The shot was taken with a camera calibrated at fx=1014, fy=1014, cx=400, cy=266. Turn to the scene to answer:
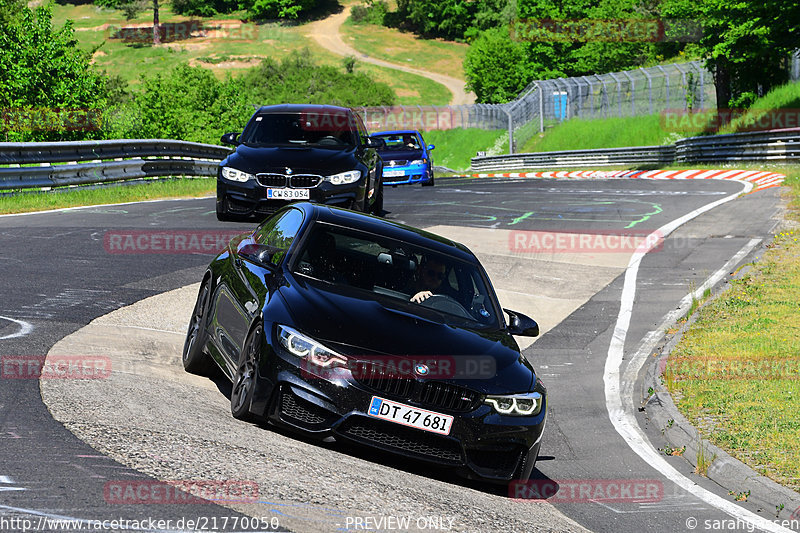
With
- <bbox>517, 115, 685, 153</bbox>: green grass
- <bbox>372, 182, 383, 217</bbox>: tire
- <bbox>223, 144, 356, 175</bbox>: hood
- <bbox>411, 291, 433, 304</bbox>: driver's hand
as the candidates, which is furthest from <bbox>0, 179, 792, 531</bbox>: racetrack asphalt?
<bbox>517, 115, 685, 153</bbox>: green grass

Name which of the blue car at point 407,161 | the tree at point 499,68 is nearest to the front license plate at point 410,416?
the blue car at point 407,161

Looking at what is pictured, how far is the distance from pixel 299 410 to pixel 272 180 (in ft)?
29.0

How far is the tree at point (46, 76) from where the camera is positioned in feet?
125

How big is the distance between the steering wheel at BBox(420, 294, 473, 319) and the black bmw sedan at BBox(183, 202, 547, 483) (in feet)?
0.04

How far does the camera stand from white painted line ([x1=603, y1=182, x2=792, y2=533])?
22.0 ft

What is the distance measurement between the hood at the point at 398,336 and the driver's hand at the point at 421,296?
9.5 inches

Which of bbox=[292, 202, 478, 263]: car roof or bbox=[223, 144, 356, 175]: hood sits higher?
bbox=[292, 202, 478, 263]: car roof

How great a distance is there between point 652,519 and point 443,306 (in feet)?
6.65

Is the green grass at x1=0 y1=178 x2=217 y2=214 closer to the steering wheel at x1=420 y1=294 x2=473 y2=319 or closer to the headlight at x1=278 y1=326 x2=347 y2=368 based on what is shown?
the steering wheel at x1=420 y1=294 x2=473 y2=319

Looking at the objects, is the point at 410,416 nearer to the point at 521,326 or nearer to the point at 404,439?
the point at 404,439

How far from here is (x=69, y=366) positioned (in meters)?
7.30

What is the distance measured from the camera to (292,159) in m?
14.8

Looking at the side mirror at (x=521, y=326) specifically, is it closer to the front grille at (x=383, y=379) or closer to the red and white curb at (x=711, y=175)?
the front grille at (x=383, y=379)

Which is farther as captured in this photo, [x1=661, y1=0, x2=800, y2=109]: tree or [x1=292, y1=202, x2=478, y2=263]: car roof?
[x1=661, y1=0, x2=800, y2=109]: tree
